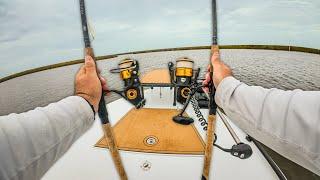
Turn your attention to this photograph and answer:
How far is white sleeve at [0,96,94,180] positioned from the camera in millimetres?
955

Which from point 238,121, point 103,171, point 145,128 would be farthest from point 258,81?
point 238,121

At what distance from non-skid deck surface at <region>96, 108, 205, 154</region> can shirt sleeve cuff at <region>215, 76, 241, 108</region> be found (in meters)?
2.93

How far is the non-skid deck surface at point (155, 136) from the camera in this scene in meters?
4.45

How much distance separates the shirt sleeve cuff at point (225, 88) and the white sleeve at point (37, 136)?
2.71 ft

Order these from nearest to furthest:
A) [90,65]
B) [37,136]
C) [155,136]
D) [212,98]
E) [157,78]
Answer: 1. [37,136]
2. [90,65]
3. [212,98]
4. [155,136]
5. [157,78]

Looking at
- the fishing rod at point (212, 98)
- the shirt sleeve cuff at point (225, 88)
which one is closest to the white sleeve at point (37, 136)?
the shirt sleeve cuff at point (225, 88)

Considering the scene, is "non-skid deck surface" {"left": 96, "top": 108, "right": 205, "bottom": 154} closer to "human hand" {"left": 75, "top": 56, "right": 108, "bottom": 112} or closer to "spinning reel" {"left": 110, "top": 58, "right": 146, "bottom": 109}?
"spinning reel" {"left": 110, "top": 58, "right": 146, "bottom": 109}

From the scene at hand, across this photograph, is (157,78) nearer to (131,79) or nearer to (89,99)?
(131,79)

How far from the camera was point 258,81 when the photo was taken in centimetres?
2100

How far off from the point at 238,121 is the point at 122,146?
140 inches

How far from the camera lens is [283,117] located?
110 centimetres

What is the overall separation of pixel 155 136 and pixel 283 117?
3.95m

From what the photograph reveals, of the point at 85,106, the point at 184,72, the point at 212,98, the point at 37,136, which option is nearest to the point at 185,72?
the point at 184,72

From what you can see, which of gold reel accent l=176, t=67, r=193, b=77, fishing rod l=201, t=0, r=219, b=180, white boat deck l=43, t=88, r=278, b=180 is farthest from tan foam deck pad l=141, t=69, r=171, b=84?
fishing rod l=201, t=0, r=219, b=180
